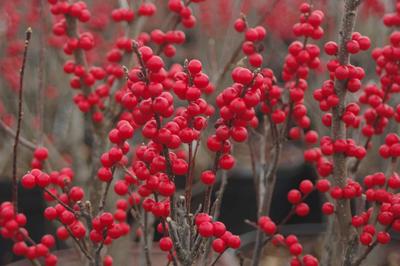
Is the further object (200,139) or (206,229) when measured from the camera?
(200,139)

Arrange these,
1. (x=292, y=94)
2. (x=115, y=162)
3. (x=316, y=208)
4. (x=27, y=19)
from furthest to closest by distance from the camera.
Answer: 1. (x=316, y=208)
2. (x=27, y=19)
3. (x=292, y=94)
4. (x=115, y=162)

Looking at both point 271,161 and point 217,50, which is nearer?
point 271,161

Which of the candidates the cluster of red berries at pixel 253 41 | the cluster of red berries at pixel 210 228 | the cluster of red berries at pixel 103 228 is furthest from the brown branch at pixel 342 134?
the cluster of red berries at pixel 103 228

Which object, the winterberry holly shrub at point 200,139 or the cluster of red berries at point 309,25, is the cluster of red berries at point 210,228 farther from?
the cluster of red berries at point 309,25

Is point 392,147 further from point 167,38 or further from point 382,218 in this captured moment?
point 167,38

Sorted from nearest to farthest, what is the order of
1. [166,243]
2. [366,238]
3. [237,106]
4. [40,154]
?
[237,106] → [166,243] → [366,238] → [40,154]

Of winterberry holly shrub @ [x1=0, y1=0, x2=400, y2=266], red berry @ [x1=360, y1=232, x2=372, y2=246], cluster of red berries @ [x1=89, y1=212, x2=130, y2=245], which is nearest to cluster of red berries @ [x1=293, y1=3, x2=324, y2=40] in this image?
winterberry holly shrub @ [x1=0, y1=0, x2=400, y2=266]

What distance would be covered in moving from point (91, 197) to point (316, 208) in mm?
2054

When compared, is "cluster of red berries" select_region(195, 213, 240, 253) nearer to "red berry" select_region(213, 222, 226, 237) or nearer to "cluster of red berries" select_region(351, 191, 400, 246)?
"red berry" select_region(213, 222, 226, 237)

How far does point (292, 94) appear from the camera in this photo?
4.12ft

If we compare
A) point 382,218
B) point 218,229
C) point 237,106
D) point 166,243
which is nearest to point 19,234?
point 166,243

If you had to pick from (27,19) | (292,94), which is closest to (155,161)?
(292,94)

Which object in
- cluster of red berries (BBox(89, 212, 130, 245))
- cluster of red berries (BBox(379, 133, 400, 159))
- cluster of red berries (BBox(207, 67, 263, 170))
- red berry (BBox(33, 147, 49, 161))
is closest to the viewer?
cluster of red berries (BBox(207, 67, 263, 170))

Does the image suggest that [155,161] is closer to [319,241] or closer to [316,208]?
[319,241]
